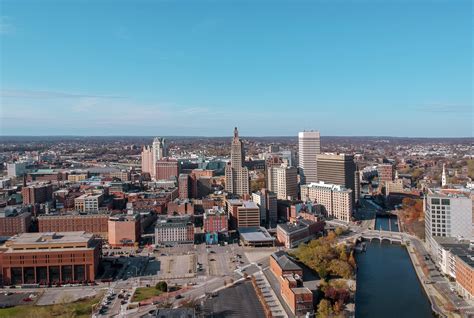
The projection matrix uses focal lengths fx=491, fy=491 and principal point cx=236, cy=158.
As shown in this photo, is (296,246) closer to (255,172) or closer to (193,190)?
(193,190)

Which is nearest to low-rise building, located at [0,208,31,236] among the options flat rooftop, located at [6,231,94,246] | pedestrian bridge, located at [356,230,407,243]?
flat rooftop, located at [6,231,94,246]

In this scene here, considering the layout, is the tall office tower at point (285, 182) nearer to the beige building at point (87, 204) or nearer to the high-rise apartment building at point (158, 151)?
the beige building at point (87, 204)

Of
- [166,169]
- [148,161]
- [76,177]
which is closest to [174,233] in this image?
[166,169]

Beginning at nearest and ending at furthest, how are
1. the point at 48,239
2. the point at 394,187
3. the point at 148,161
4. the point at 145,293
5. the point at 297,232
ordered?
the point at 145,293 → the point at 48,239 → the point at 297,232 → the point at 394,187 → the point at 148,161

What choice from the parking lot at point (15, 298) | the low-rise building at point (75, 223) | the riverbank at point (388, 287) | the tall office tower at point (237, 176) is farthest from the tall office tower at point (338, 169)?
the parking lot at point (15, 298)

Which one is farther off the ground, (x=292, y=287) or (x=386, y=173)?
(x=386, y=173)

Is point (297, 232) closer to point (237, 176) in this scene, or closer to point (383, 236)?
point (383, 236)
